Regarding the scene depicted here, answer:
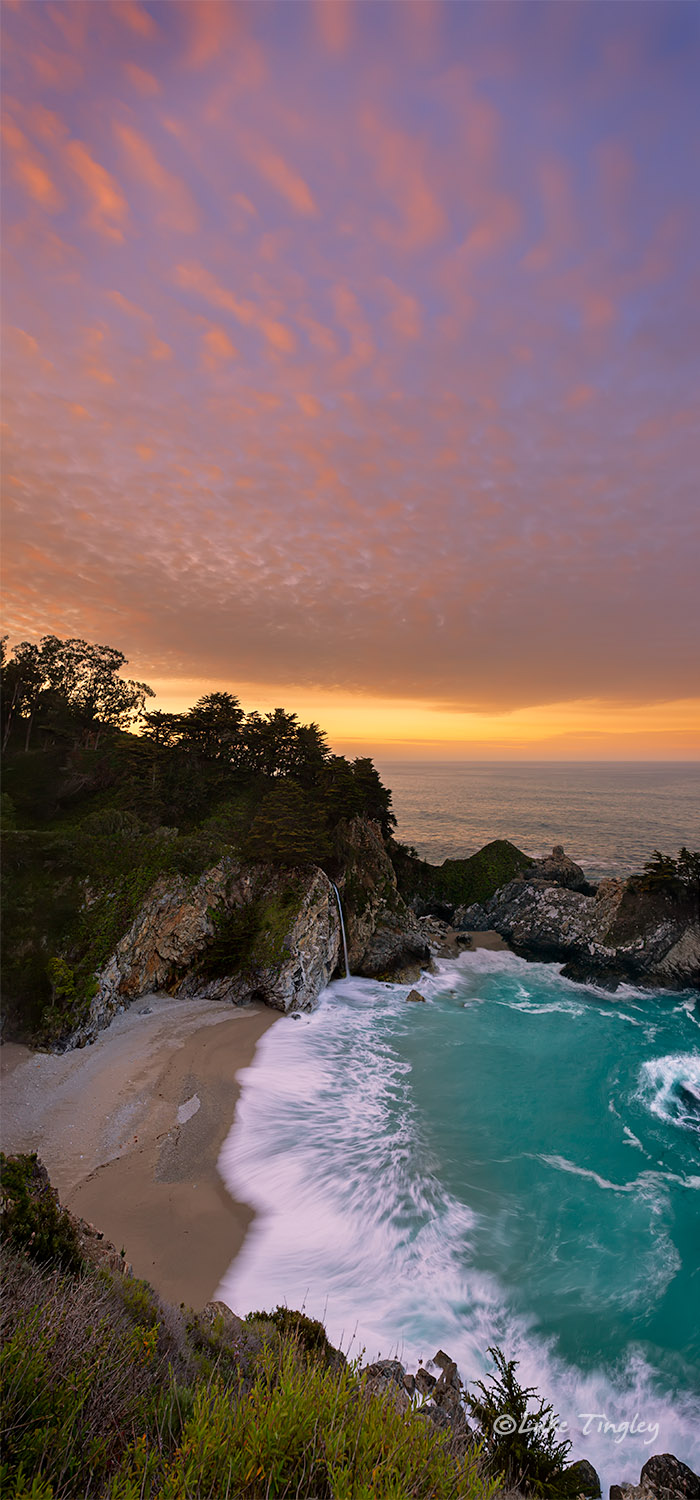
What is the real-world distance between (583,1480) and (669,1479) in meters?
1.40

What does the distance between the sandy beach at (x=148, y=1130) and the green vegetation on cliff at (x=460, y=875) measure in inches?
791

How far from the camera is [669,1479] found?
24.2 ft

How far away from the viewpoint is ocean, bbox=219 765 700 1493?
979 cm

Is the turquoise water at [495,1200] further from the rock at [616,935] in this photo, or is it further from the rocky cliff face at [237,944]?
the rock at [616,935]

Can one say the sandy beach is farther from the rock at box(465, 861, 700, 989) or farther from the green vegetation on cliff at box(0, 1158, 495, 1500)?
the rock at box(465, 861, 700, 989)

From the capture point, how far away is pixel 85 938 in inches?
786

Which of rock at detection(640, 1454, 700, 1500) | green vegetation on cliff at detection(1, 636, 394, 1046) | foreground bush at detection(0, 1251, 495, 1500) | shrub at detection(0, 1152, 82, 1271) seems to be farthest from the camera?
green vegetation on cliff at detection(1, 636, 394, 1046)

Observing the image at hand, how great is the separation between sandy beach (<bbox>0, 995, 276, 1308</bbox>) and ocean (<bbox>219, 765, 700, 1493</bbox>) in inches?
30.9

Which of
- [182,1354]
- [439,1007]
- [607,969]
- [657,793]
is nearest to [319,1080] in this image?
[439,1007]

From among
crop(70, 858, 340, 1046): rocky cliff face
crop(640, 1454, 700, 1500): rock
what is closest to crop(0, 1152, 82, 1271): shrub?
crop(640, 1454, 700, 1500): rock

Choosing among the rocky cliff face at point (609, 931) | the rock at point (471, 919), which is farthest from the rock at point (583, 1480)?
the rock at point (471, 919)

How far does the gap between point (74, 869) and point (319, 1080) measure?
14007 mm

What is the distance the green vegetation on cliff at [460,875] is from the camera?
3778 centimetres

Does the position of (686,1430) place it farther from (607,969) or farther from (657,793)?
(657,793)
